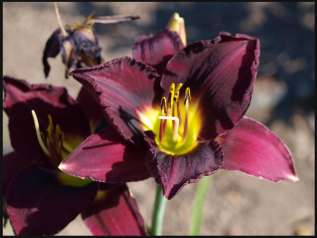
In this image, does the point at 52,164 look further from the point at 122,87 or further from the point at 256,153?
the point at 256,153

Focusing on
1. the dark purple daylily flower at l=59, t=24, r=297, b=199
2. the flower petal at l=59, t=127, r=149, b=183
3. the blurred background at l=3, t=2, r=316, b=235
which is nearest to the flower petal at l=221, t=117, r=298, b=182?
the dark purple daylily flower at l=59, t=24, r=297, b=199

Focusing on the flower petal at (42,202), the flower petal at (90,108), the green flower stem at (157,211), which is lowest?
the green flower stem at (157,211)

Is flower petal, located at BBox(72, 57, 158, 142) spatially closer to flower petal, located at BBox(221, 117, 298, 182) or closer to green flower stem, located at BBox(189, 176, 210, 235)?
flower petal, located at BBox(221, 117, 298, 182)

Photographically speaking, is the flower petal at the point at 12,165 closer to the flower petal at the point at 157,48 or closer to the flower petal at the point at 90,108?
the flower petal at the point at 90,108

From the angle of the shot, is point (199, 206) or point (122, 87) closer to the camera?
point (122, 87)

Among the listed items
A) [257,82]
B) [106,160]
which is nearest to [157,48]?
[106,160]

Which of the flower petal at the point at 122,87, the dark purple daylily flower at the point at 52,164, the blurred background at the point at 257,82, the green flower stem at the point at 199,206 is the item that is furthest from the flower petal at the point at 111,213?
the blurred background at the point at 257,82
